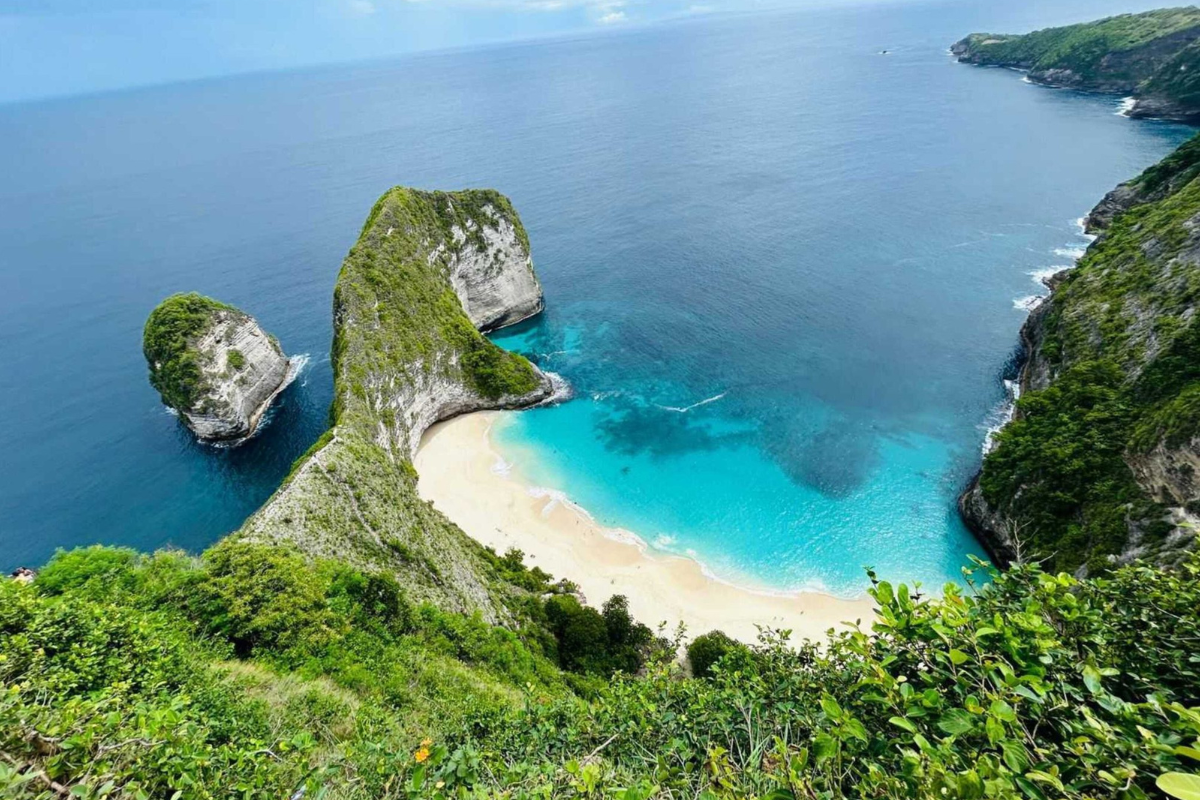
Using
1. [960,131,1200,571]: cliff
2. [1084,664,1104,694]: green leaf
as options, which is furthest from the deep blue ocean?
[1084,664,1104,694]: green leaf

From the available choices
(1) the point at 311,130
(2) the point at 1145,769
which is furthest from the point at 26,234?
(2) the point at 1145,769

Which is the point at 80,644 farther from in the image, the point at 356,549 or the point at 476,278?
the point at 476,278

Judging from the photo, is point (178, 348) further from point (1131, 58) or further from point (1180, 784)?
point (1131, 58)

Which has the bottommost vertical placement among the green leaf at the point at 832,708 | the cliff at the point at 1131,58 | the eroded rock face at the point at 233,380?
the eroded rock face at the point at 233,380

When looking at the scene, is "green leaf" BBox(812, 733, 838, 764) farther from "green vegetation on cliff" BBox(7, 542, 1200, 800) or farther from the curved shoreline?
the curved shoreline

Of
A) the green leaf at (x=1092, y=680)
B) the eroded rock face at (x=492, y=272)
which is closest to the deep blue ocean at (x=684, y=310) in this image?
the eroded rock face at (x=492, y=272)

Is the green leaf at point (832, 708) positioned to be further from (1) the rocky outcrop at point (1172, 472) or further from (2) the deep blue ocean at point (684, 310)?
(2) the deep blue ocean at point (684, 310)
